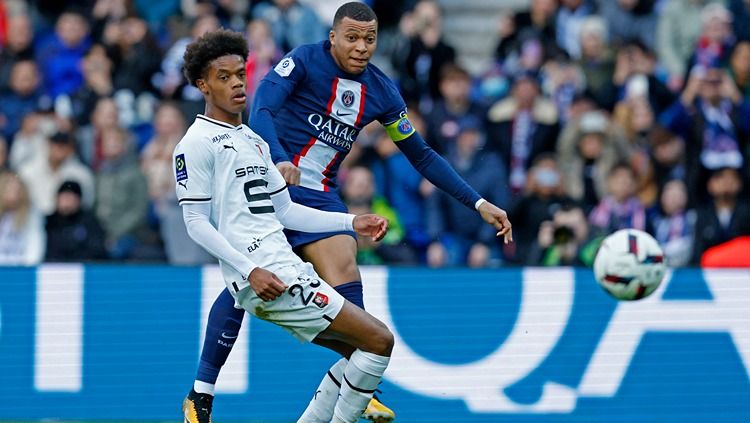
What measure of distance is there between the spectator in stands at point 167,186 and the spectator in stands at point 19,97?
4.71 ft

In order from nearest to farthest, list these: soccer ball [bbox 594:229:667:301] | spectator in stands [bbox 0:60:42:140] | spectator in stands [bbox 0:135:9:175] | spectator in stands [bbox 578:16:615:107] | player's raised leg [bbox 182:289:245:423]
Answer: player's raised leg [bbox 182:289:245:423], soccer ball [bbox 594:229:667:301], spectator in stands [bbox 0:135:9:175], spectator in stands [bbox 578:16:615:107], spectator in stands [bbox 0:60:42:140]

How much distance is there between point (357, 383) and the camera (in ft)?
23.8

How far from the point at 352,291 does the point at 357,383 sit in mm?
632

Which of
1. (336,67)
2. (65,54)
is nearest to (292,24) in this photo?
(65,54)

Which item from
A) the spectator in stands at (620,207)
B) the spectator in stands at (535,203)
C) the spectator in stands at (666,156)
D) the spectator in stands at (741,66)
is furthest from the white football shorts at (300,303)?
the spectator in stands at (741,66)

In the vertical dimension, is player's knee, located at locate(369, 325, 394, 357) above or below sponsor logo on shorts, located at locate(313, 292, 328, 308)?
below

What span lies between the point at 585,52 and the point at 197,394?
23.3 ft

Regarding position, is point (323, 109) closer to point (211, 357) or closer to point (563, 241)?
point (211, 357)

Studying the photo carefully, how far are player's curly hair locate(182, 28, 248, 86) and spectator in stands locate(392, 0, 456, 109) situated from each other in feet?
21.7

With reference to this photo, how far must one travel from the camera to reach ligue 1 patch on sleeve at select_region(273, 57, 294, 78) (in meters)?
7.77

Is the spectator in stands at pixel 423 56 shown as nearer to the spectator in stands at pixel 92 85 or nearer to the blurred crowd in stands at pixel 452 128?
the blurred crowd in stands at pixel 452 128

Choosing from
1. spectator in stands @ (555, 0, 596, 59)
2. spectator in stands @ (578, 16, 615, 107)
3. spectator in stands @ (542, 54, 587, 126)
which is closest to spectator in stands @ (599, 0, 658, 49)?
spectator in stands @ (555, 0, 596, 59)

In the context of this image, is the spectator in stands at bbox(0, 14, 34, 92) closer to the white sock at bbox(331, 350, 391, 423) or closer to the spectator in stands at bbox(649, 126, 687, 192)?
the spectator in stands at bbox(649, 126, 687, 192)

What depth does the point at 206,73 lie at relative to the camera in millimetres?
7008
